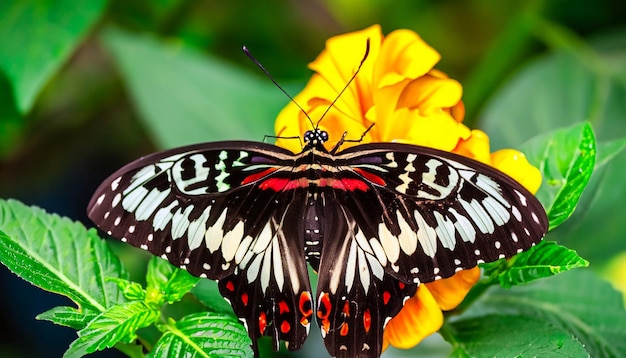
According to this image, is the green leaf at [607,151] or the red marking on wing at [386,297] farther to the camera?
the green leaf at [607,151]

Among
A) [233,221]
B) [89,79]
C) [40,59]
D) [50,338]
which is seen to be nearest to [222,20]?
[89,79]

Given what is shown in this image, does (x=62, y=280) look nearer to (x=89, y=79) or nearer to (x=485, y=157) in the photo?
(x=485, y=157)

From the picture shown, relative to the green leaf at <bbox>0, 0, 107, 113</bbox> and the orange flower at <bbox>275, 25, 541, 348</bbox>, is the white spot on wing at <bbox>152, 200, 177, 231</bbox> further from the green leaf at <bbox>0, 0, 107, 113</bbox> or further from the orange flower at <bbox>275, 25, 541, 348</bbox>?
the green leaf at <bbox>0, 0, 107, 113</bbox>

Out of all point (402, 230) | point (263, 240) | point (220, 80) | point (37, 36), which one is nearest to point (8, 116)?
point (37, 36)

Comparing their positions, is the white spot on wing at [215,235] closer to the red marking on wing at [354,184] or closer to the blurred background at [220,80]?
the red marking on wing at [354,184]

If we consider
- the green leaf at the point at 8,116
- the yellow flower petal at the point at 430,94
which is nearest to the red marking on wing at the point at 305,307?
the yellow flower petal at the point at 430,94

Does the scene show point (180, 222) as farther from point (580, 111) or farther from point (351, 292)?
point (580, 111)

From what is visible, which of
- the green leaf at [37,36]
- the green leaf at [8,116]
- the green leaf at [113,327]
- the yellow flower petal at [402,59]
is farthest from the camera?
the green leaf at [8,116]

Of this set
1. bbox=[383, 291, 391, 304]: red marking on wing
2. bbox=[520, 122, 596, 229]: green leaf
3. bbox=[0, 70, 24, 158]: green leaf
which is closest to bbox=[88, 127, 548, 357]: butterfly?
bbox=[383, 291, 391, 304]: red marking on wing
